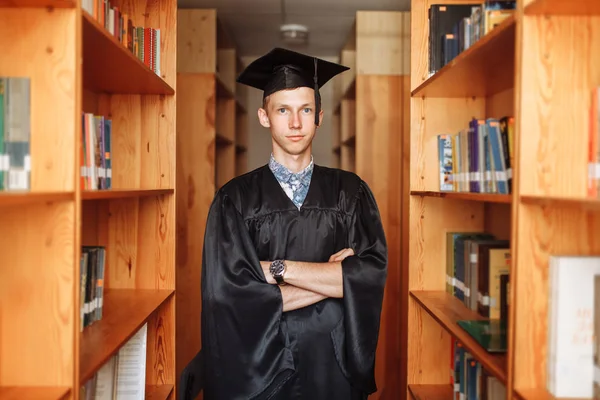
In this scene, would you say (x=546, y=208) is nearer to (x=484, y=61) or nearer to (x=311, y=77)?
(x=484, y=61)

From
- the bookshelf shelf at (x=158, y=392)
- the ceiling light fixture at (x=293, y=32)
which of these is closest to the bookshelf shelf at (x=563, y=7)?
the bookshelf shelf at (x=158, y=392)

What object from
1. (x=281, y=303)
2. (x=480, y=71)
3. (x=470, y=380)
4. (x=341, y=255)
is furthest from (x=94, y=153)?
(x=470, y=380)

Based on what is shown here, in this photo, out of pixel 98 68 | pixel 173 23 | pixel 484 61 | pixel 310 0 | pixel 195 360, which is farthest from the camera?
pixel 310 0

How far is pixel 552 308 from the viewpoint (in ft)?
4.48

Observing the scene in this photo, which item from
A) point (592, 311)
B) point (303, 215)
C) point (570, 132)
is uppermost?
point (570, 132)

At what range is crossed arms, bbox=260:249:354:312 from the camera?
6.42ft

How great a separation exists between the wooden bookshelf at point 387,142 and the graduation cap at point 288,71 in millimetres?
1701

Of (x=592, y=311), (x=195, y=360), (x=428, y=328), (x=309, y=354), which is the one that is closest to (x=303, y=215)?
(x=309, y=354)

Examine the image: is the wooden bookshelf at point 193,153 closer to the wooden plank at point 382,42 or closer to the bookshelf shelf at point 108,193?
the wooden plank at point 382,42

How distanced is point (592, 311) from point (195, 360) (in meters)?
1.40

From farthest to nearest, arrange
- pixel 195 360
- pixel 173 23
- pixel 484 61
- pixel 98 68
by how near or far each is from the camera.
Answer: pixel 173 23 → pixel 195 360 → pixel 98 68 → pixel 484 61

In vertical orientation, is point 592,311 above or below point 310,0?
below

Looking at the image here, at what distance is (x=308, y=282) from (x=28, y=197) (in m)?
1.05

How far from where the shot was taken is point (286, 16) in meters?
4.51
